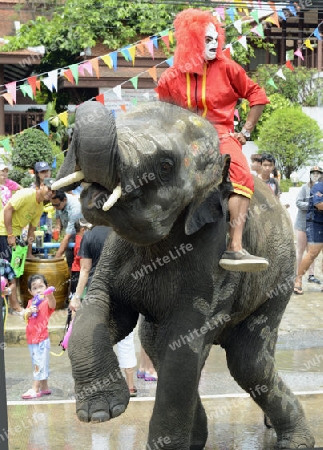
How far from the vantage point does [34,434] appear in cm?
483

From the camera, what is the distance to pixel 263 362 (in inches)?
167

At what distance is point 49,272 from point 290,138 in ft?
33.7

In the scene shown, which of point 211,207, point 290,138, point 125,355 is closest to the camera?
point 211,207

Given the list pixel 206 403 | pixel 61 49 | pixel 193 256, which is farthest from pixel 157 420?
pixel 61 49

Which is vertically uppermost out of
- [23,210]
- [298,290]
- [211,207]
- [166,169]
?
[166,169]

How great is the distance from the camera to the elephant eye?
10.4ft

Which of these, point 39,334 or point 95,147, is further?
point 39,334

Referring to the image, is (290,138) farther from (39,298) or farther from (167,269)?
(167,269)

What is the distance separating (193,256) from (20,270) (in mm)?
4671

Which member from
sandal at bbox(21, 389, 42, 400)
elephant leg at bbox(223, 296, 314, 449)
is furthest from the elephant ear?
sandal at bbox(21, 389, 42, 400)

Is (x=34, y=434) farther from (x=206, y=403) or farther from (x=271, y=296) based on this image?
(x=271, y=296)

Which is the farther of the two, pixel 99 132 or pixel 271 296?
pixel 271 296

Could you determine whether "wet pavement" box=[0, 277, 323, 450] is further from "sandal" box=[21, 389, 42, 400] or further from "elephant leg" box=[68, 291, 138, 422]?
"elephant leg" box=[68, 291, 138, 422]

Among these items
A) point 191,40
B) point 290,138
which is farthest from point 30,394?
point 290,138
